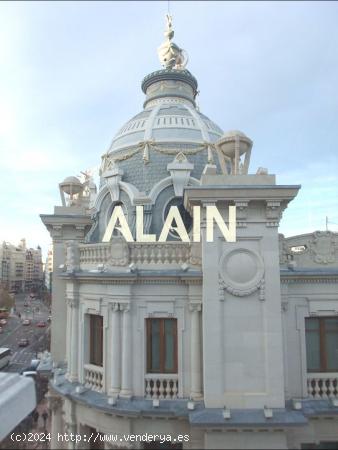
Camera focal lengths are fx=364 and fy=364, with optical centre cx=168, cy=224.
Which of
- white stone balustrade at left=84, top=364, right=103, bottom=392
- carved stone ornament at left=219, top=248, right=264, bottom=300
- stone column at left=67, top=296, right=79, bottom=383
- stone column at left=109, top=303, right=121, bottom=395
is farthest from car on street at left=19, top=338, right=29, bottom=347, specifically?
carved stone ornament at left=219, top=248, right=264, bottom=300

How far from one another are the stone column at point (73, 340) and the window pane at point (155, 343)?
3.14 metres

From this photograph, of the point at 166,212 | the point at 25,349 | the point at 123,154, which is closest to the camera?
the point at 166,212

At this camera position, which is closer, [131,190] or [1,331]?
[131,190]

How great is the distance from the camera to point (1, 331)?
6238cm

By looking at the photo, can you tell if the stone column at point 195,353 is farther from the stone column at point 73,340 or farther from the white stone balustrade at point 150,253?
the stone column at point 73,340

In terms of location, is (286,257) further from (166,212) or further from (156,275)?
(166,212)

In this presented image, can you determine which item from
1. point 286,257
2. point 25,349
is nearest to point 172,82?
point 286,257

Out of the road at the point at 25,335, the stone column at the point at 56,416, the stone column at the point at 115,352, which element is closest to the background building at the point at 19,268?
the road at the point at 25,335

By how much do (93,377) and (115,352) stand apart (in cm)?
170

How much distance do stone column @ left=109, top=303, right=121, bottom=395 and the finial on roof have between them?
19.4 m

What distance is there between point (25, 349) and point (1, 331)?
12.7 m

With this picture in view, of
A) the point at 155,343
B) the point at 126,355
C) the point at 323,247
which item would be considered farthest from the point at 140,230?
the point at 323,247

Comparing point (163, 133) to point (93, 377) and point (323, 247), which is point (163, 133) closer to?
point (323, 247)

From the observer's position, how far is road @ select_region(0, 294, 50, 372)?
46409mm
